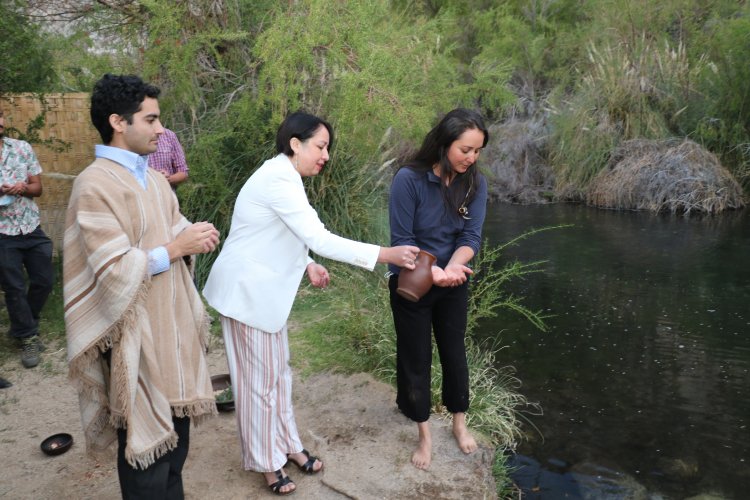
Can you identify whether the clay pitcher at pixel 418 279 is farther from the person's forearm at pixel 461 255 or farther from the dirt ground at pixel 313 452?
the dirt ground at pixel 313 452

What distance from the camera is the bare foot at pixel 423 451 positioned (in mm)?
3092

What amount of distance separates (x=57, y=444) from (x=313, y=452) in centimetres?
126

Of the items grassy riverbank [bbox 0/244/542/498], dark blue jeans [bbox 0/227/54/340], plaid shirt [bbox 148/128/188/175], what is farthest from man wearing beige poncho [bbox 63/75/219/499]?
plaid shirt [bbox 148/128/188/175]

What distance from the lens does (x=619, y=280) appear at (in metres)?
7.43

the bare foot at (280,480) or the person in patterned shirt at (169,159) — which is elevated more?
the person in patterned shirt at (169,159)

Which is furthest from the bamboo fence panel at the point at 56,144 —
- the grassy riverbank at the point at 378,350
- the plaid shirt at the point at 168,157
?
the grassy riverbank at the point at 378,350

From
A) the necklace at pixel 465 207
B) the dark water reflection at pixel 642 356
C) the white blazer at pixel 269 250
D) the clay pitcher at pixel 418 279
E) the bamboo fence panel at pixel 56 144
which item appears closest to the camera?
the white blazer at pixel 269 250

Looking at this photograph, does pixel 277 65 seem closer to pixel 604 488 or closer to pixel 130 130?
pixel 130 130

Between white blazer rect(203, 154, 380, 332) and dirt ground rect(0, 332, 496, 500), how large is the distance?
832mm

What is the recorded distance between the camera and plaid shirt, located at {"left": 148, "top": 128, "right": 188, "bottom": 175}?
16.7ft

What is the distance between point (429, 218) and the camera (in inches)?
115

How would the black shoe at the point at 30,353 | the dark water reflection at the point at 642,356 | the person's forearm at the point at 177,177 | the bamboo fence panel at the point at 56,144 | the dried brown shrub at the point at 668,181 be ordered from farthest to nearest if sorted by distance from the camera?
the dried brown shrub at the point at 668,181 → the bamboo fence panel at the point at 56,144 → the person's forearm at the point at 177,177 → the black shoe at the point at 30,353 → the dark water reflection at the point at 642,356

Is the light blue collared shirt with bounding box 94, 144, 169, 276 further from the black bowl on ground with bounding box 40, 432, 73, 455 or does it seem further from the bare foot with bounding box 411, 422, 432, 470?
the black bowl on ground with bounding box 40, 432, 73, 455

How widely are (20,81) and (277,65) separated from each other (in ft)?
6.82
